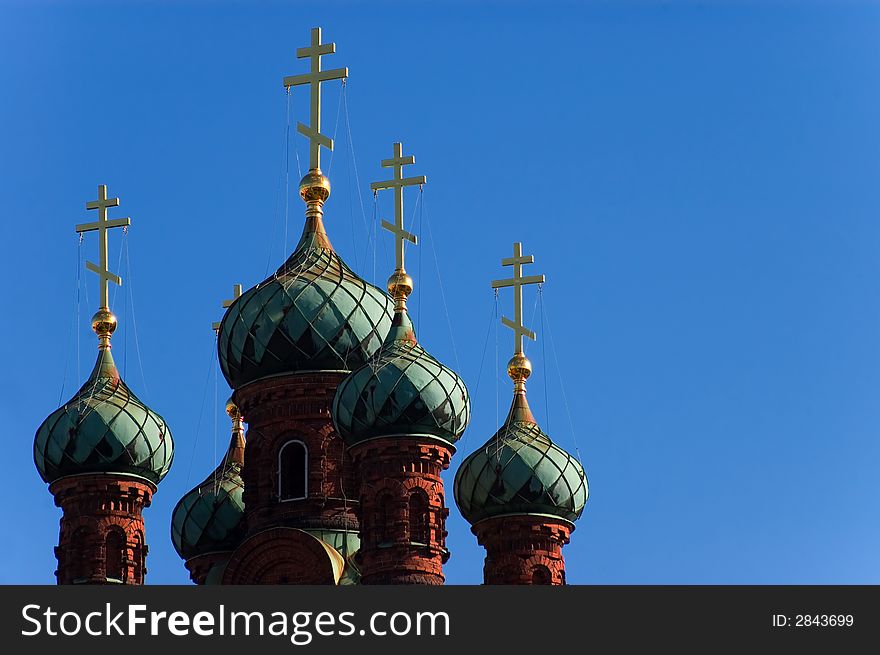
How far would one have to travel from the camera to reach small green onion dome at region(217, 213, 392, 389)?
38.7 metres

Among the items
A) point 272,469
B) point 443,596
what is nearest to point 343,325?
point 272,469

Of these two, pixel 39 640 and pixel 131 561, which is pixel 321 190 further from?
pixel 39 640

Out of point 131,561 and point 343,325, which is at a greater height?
point 343,325

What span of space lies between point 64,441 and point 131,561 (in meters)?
1.75

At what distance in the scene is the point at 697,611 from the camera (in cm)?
2652

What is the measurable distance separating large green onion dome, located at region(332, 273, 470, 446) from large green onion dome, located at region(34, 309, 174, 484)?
3.31 m

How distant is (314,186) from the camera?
3988 cm

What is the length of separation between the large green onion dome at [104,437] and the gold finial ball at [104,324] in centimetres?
98

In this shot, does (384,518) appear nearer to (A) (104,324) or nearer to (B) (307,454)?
(B) (307,454)

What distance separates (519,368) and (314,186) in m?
3.77

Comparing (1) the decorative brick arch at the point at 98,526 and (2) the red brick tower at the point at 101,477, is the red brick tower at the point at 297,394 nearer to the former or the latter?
(2) the red brick tower at the point at 101,477

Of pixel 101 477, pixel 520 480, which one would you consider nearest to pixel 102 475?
pixel 101 477

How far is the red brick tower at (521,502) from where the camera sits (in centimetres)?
3944

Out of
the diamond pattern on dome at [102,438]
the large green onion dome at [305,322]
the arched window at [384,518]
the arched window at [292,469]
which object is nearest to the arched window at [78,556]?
the diamond pattern on dome at [102,438]
